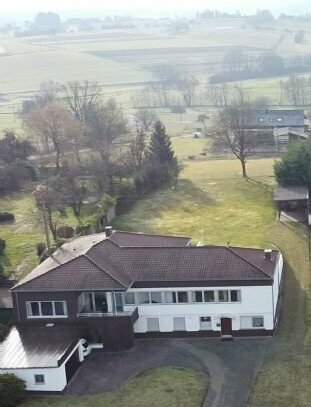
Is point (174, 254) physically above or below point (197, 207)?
above

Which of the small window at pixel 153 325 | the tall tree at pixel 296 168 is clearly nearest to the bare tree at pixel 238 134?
the tall tree at pixel 296 168

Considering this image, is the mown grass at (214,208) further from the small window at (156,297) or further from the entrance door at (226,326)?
the small window at (156,297)

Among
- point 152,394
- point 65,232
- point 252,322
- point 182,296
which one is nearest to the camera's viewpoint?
point 152,394

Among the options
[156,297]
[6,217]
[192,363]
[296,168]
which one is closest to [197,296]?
[156,297]

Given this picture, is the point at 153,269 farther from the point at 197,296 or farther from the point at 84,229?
the point at 84,229

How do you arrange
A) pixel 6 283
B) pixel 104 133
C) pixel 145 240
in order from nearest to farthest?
1. pixel 145 240
2. pixel 6 283
3. pixel 104 133

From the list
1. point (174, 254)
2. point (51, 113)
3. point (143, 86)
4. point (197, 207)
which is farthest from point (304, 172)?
point (143, 86)

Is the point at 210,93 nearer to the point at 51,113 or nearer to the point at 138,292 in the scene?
the point at 51,113
